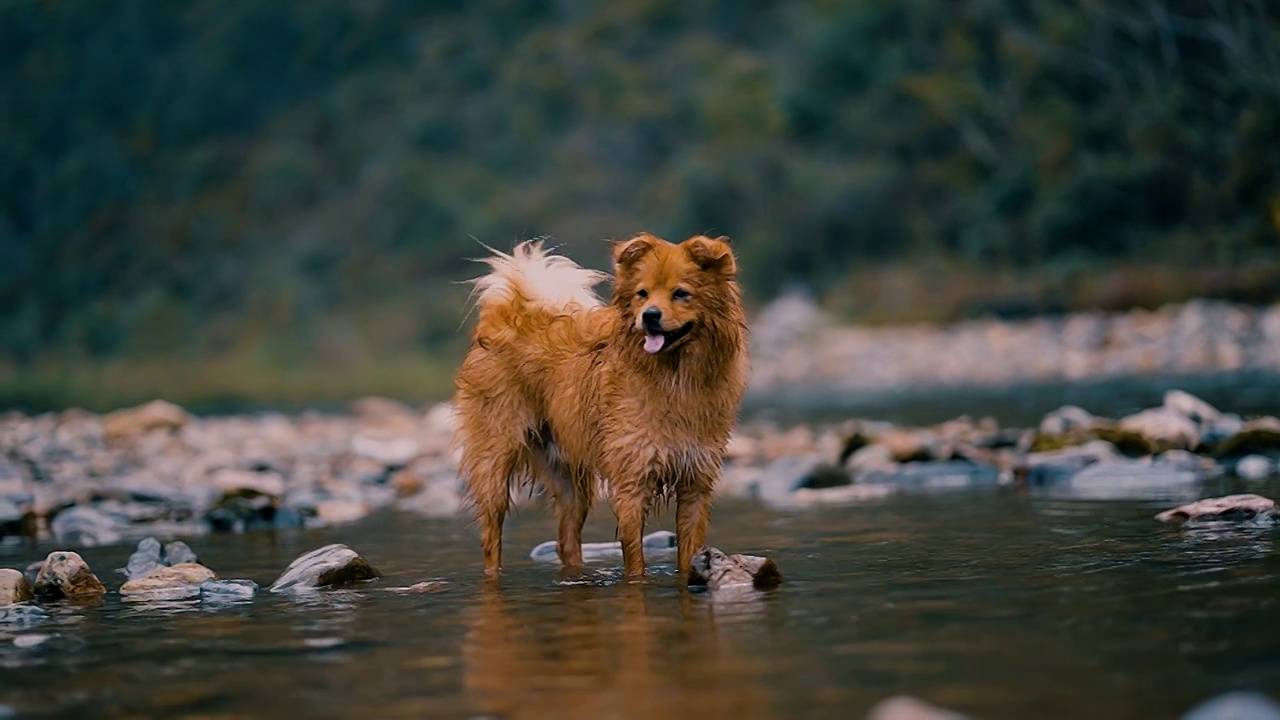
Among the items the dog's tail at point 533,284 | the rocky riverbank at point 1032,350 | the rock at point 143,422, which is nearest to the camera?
the dog's tail at point 533,284

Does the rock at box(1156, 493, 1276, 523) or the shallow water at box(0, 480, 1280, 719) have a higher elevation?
the rock at box(1156, 493, 1276, 523)

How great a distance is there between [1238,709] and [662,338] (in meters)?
3.73

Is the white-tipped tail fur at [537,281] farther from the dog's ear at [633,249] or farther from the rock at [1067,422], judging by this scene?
the rock at [1067,422]

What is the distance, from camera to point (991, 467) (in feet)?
40.5

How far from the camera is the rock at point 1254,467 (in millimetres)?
10688

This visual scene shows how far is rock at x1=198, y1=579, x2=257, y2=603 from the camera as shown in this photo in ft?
24.3

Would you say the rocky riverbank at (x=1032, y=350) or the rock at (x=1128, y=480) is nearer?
the rock at (x=1128, y=480)

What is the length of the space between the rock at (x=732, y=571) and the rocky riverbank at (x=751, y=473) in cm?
397

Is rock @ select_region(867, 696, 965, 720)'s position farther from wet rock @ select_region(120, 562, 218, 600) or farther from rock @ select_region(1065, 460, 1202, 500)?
rock @ select_region(1065, 460, 1202, 500)

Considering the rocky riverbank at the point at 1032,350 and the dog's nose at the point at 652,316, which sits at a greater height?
the rocky riverbank at the point at 1032,350

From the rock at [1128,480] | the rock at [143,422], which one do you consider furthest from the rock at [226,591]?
the rock at [143,422]

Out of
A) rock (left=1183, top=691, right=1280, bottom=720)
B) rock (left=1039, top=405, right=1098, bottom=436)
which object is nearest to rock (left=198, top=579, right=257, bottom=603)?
rock (left=1183, top=691, right=1280, bottom=720)

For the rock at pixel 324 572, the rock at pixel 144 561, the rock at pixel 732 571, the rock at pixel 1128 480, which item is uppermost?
the rock at pixel 1128 480

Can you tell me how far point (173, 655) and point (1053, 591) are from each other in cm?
333
